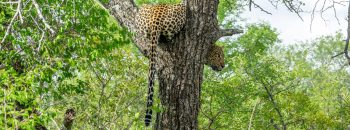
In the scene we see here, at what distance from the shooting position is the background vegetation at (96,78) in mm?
4438

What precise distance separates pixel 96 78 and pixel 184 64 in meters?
3.98

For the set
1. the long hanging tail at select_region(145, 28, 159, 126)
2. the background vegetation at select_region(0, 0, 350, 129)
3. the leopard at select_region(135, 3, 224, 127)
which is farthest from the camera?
the leopard at select_region(135, 3, 224, 127)

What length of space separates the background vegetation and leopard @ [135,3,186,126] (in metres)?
0.28

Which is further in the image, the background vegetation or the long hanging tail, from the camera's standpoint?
the long hanging tail

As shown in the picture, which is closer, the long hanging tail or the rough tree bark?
the long hanging tail

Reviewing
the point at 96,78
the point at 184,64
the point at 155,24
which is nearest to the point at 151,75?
the point at 184,64

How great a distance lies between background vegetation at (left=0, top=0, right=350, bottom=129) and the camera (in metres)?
4.44

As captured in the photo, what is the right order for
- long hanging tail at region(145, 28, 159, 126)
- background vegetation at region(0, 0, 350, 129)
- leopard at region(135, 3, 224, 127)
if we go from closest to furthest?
background vegetation at region(0, 0, 350, 129), long hanging tail at region(145, 28, 159, 126), leopard at region(135, 3, 224, 127)

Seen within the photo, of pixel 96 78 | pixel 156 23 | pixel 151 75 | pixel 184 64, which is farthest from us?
pixel 96 78

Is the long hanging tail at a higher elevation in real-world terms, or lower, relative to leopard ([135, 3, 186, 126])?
lower

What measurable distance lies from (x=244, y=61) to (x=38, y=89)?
741 cm

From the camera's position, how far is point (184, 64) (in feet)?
17.0

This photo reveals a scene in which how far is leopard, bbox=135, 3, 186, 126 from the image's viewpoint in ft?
16.9

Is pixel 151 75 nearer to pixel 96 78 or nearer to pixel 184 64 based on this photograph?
pixel 184 64
